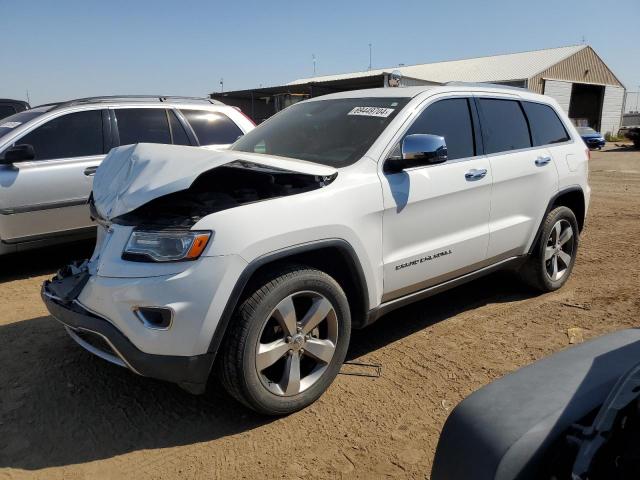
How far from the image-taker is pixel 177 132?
6.33 metres

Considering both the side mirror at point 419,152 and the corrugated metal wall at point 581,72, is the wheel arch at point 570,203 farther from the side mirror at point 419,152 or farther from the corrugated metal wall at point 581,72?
the corrugated metal wall at point 581,72

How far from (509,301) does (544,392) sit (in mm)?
3431

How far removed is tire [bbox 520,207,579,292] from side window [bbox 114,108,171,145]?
4.28 metres

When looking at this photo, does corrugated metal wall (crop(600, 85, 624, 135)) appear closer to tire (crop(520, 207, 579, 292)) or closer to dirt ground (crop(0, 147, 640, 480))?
tire (crop(520, 207, 579, 292))

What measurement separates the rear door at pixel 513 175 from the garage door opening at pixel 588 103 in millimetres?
39886

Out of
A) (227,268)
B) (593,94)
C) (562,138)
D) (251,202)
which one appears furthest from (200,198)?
(593,94)

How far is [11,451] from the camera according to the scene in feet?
8.68

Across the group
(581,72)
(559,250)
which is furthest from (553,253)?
(581,72)

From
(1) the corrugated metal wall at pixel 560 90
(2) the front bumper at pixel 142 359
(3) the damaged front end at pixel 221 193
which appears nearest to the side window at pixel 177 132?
(3) the damaged front end at pixel 221 193

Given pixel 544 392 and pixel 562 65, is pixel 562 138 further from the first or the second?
pixel 562 65

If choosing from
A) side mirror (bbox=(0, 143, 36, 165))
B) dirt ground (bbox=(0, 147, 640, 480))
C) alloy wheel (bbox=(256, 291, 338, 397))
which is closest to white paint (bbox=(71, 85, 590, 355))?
alloy wheel (bbox=(256, 291, 338, 397))

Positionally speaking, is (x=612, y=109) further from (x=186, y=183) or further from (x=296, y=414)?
(x=186, y=183)

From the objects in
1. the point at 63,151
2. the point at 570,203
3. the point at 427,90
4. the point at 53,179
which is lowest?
the point at 570,203

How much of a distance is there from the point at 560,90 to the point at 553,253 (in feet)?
118
